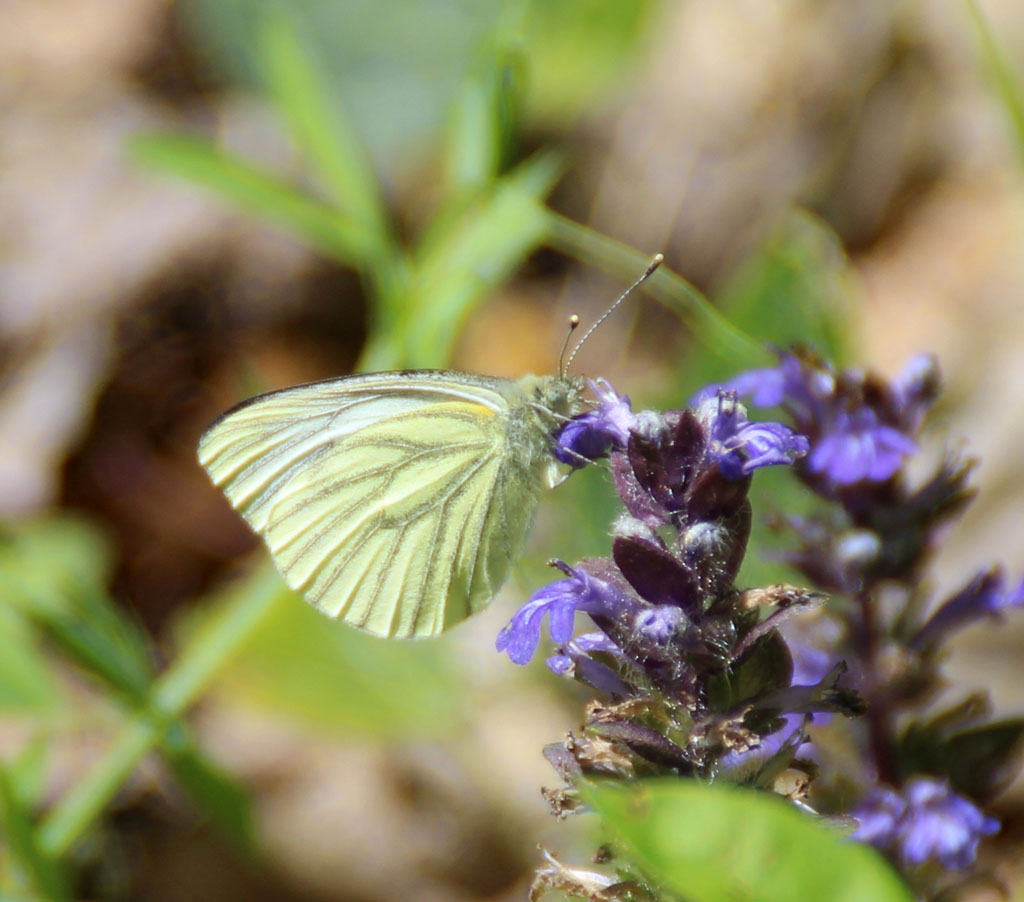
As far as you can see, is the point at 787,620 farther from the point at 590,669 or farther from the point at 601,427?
the point at 601,427

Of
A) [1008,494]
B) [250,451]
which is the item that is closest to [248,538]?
[250,451]

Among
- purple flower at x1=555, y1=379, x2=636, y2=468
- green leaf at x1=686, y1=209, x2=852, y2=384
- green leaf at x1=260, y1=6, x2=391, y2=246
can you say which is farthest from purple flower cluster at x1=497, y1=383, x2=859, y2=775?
green leaf at x1=260, y1=6, x2=391, y2=246

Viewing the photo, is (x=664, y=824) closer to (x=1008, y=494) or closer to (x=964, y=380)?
(x=1008, y=494)

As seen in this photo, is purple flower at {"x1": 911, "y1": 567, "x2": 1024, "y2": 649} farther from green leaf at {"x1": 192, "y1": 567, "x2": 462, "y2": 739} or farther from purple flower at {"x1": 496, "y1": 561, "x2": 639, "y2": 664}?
green leaf at {"x1": 192, "y1": 567, "x2": 462, "y2": 739}

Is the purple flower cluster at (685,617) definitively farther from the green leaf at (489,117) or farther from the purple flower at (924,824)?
the green leaf at (489,117)

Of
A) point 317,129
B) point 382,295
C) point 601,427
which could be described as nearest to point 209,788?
point 382,295

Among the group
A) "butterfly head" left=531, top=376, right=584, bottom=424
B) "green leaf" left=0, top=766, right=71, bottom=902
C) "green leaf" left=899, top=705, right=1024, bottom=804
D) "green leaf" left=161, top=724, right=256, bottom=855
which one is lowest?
"green leaf" left=0, top=766, right=71, bottom=902
